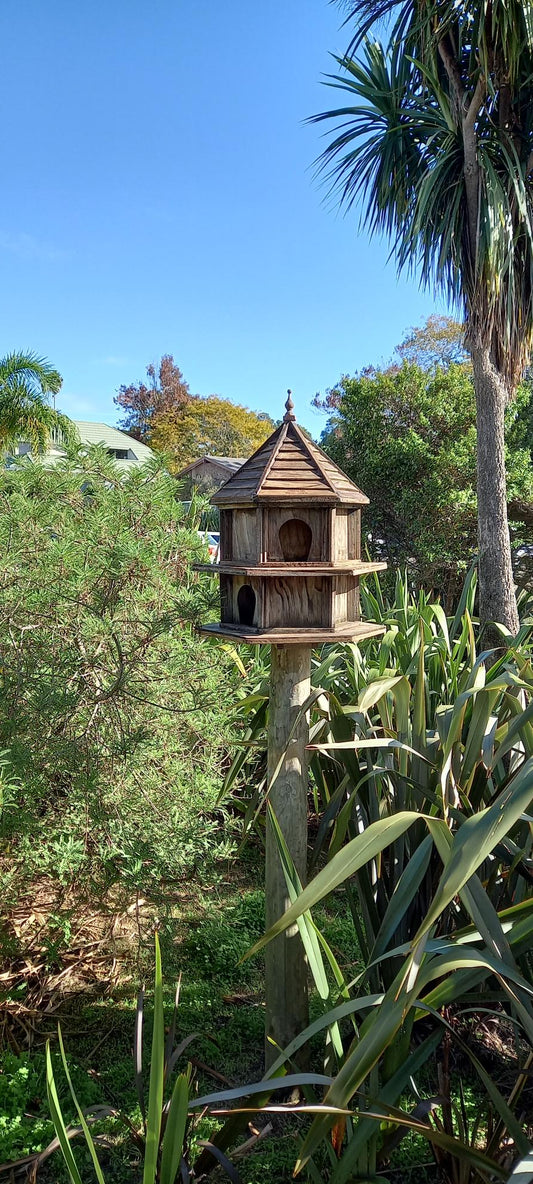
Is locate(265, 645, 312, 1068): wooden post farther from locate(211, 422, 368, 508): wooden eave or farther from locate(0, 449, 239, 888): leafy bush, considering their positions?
locate(211, 422, 368, 508): wooden eave

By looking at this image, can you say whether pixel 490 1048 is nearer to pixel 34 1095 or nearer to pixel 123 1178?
pixel 123 1178

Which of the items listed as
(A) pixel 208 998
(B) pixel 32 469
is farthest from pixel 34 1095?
(B) pixel 32 469

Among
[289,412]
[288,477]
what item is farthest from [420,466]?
[288,477]

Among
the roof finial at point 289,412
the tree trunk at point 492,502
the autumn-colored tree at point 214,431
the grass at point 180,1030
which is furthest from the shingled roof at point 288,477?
the autumn-colored tree at point 214,431

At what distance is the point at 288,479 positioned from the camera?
6.06 feet

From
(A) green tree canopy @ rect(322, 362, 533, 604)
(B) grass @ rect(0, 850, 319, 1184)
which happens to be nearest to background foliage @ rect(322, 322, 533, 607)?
(A) green tree canopy @ rect(322, 362, 533, 604)

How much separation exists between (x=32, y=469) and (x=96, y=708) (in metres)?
0.81

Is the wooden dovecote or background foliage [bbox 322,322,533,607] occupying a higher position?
background foliage [bbox 322,322,533,607]

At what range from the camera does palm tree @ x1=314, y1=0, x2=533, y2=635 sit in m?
5.43

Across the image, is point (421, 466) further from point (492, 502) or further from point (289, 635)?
point (289, 635)

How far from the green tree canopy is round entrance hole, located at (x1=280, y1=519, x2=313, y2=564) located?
5.83 meters

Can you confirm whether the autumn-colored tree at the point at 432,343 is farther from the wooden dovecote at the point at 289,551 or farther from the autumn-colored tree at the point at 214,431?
the wooden dovecote at the point at 289,551

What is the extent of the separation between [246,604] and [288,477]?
1.21ft

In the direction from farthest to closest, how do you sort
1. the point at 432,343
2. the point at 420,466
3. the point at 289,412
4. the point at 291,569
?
the point at 432,343, the point at 420,466, the point at 289,412, the point at 291,569
